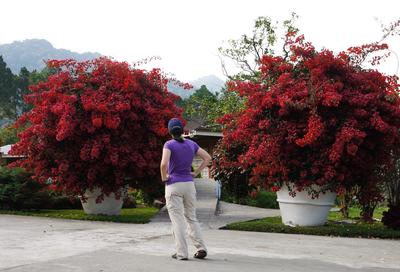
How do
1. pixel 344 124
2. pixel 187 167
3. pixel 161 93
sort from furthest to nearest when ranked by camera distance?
pixel 161 93 < pixel 344 124 < pixel 187 167

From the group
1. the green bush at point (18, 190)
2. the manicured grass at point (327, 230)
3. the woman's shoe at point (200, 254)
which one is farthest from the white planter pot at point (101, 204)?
the woman's shoe at point (200, 254)

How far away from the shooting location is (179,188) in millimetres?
7098

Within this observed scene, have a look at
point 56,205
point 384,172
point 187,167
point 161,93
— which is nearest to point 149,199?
point 56,205

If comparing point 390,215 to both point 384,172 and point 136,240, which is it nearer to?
point 384,172

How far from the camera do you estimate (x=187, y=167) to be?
715 centimetres

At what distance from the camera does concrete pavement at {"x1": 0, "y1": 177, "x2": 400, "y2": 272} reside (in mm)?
6562

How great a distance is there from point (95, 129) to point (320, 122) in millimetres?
5118

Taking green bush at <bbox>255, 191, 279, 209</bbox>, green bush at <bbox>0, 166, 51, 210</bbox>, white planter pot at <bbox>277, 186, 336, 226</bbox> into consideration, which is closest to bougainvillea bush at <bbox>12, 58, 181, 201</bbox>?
green bush at <bbox>0, 166, 51, 210</bbox>

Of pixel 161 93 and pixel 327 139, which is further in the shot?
pixel 161 93

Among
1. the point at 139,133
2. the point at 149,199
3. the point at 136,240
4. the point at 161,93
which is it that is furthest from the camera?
the point at 149,199

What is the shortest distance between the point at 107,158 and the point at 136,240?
3.77 m

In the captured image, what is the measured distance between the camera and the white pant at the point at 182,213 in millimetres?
6941

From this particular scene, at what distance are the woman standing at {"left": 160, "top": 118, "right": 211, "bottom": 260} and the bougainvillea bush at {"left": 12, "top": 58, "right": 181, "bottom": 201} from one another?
5236 millimetres

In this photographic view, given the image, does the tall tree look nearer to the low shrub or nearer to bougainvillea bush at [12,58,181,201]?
bougainvillea bush at [12,58,181,201]
